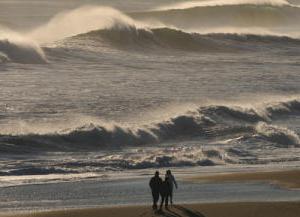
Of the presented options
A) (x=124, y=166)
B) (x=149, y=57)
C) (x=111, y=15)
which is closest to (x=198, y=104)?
(x=124, y=166)

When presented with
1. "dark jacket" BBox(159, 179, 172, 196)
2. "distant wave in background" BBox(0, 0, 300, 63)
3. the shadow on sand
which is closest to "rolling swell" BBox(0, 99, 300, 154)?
"dark jacket" BBox(159, 179, 172, 196)

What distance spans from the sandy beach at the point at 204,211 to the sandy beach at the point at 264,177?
310cm

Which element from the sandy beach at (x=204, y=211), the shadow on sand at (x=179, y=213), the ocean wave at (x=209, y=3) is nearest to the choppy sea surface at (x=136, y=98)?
the sandy beach at (x=204, y=211)

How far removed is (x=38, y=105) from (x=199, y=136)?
4.86 metres

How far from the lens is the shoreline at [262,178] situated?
70.4 feet

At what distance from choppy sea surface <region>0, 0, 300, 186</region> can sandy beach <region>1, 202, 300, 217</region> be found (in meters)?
3.78

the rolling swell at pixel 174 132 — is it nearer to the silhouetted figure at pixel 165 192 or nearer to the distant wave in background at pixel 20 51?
the silhouetted figure at pixel 165 192

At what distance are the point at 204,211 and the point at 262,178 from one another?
14.9 feet

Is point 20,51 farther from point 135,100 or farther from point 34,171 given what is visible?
point 34,171

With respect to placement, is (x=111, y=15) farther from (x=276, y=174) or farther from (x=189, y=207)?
(x=189, y=207)

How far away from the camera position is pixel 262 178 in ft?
72.4

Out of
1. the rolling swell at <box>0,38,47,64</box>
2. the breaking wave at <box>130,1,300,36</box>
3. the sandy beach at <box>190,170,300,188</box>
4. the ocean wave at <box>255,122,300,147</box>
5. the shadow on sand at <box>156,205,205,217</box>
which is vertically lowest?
the shadow on sand at <box>156,205,205,217</box>

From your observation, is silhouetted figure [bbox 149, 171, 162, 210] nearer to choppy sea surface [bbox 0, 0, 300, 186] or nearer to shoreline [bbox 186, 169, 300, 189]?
shoreline [bbox 186, 169, 300, 189]

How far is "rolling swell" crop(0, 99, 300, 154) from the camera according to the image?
26.9 metres
